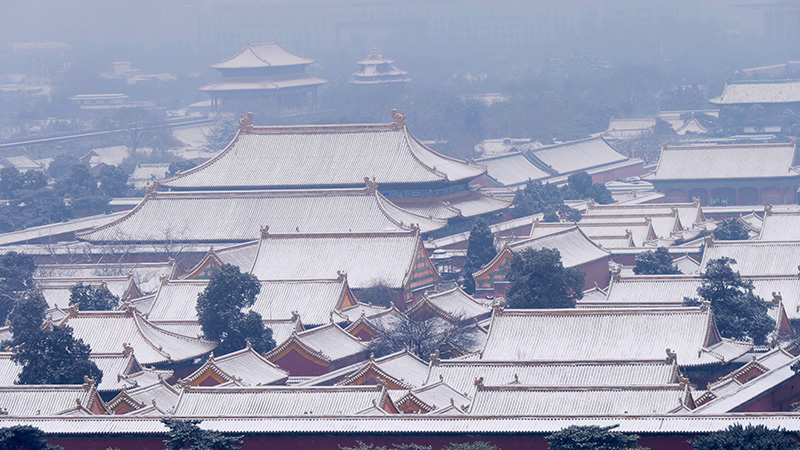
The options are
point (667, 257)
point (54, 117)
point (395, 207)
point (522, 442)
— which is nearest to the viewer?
point (522, 442)

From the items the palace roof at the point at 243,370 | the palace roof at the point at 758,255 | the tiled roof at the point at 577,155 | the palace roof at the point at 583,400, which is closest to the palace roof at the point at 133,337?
the palace roof at the point at 243,370

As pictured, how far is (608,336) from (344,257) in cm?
1344

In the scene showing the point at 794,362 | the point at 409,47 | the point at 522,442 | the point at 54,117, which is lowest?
the point at 522,442

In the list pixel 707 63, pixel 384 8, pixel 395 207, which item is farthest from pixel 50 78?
pixel 395 207

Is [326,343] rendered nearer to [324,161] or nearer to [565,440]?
[565,440]

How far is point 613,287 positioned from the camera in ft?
158

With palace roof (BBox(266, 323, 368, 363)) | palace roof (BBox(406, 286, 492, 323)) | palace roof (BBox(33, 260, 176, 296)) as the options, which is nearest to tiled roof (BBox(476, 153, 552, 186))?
palace roof (BBox(33, 260, 176, 296))

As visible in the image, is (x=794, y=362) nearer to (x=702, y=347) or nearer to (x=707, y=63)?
(x=702, y=347)

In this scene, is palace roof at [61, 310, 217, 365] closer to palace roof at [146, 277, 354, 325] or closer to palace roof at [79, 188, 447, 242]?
palace roof at [146, 277, 354, 325]

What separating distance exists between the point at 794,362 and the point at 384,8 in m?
126

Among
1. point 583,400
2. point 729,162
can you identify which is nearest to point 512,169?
point 729,162

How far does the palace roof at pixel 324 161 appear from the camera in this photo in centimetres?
6191

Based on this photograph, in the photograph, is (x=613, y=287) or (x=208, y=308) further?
(x=613, y=287)

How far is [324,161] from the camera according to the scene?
63375 millimetres
